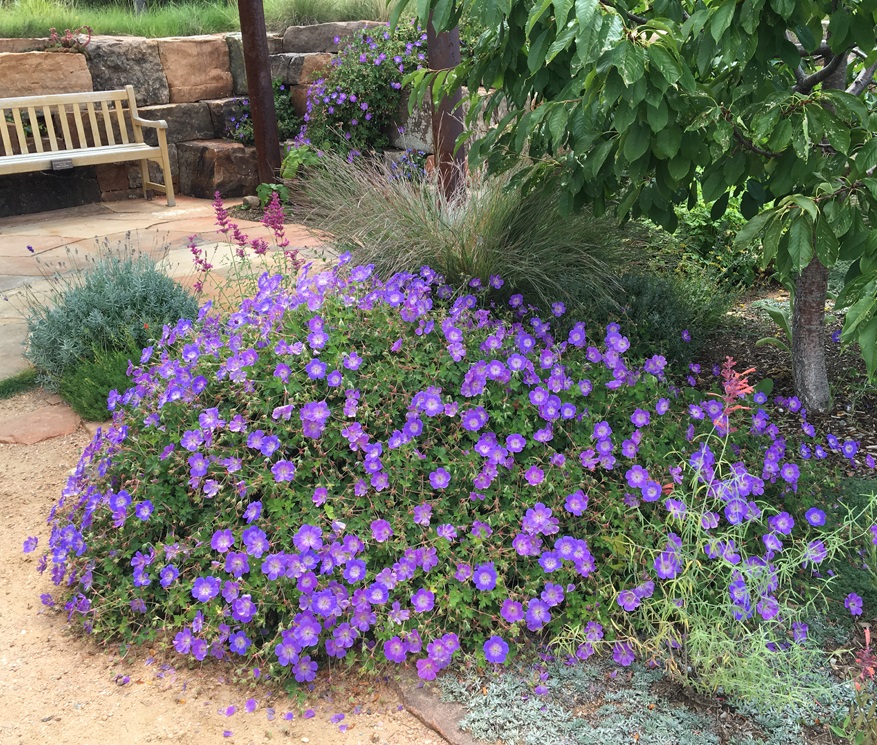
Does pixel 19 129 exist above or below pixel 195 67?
below

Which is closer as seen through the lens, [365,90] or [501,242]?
[501,242]

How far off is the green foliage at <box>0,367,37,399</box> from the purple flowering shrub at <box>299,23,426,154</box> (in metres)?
3.19

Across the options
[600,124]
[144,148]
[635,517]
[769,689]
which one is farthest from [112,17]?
[769,689]

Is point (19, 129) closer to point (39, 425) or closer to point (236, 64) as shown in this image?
point (236, 64)

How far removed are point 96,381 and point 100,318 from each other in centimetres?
32

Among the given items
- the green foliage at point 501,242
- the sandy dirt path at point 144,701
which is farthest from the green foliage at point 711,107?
the sandy dirt path at point 144,701

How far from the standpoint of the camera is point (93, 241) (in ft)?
18.5

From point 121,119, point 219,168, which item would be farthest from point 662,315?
point 121,119

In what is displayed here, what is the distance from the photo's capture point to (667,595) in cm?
203

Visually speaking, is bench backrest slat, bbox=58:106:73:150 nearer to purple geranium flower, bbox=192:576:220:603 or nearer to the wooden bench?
the wooden bench

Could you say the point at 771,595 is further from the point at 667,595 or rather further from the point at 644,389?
the point at 644,389

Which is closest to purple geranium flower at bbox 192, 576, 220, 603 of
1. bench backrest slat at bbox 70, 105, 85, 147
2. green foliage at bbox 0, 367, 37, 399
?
green foliage at bbox 0, 367, 37, 399

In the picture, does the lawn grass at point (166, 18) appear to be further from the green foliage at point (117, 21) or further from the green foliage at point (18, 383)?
the green foliage at point (18, 383)

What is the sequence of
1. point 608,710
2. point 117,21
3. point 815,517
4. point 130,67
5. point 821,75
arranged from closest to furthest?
point 608,710 < point 815,517 < point 821,75 < point 130,67 < point 117,21
